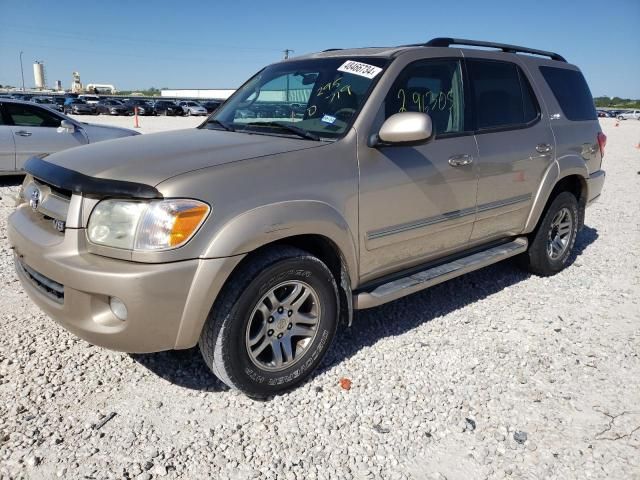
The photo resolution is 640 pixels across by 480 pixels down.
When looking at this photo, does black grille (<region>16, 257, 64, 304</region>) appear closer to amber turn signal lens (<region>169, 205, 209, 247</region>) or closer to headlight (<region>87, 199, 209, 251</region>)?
headlight (<region>87, 199, 209, 251</region>)

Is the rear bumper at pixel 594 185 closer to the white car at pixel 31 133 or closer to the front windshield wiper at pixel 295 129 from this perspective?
the front windshield wiper at pixel 295 129

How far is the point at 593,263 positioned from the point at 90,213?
4.95m

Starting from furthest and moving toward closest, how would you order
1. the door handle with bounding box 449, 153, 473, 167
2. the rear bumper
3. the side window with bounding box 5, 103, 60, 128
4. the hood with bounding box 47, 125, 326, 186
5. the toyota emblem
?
the side window with bounding box 5, 103, 60, 128
the rear bumper
the door handle with bounding box 449, 153, 473, 167
the toyota emblem
the hood with bounding box 47, 125, 326, 186

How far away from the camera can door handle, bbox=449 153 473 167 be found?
3.48 m

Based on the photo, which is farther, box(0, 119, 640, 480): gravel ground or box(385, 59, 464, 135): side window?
box(385, 59, 464, 135): side window

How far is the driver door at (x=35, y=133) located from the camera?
26.8ft

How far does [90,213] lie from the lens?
2.46 meters

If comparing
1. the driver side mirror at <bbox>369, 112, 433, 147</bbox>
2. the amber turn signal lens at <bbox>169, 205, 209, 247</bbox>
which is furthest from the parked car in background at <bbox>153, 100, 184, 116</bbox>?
the amber turn signal lens at <bbox>169, 205, 209, 247</bbox>

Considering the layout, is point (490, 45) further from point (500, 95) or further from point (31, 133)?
point (31, 133)

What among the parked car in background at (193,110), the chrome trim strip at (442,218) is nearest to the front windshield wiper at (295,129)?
the chrome trim strip at (442,218)

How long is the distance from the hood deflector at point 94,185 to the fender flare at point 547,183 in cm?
330

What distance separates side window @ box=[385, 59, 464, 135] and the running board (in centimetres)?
97

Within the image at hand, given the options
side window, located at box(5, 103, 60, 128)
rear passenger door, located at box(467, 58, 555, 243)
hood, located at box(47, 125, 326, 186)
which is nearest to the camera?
hood, located at box(47, 125, 326, 186)

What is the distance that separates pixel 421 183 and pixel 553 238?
91.9 inches
